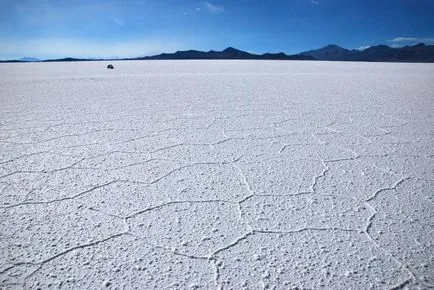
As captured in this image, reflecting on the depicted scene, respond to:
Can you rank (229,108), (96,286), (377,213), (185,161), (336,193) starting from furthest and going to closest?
1. (229,108)
2. (185,161)
3. (336,193)
4. (377,213)
5. (96,286)

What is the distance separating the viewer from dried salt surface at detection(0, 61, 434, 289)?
0.71 m

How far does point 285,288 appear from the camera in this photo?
0.67 meters

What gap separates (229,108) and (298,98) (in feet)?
3.80

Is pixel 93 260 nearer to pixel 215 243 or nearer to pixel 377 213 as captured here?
pixel 215 243

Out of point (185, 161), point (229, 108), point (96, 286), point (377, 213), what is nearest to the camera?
point (96, 286)

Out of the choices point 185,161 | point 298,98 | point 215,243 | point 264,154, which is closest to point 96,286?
point 215,243

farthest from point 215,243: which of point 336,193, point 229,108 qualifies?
point 229,108

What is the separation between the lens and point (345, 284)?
68 centimetres

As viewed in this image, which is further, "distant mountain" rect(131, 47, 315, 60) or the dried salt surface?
"distant mountain" rect(131, 47, 315, 60)

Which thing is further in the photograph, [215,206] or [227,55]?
[227,55]

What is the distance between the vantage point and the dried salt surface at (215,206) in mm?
711

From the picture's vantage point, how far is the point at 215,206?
1.02 metres

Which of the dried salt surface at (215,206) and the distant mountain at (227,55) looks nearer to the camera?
the dried salt surface at (215,206)

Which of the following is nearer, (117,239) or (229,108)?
(117,239)
